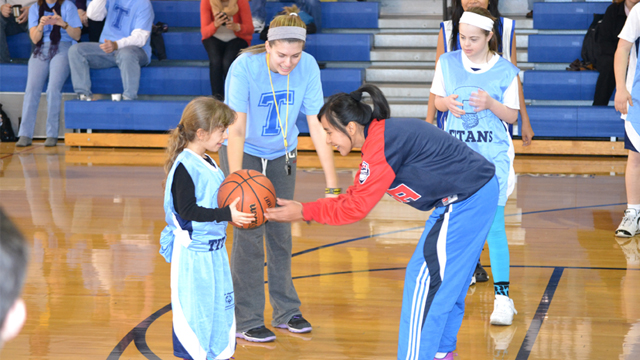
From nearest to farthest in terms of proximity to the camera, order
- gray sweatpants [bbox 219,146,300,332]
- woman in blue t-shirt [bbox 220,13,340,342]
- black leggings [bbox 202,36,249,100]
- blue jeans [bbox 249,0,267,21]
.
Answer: woman in blue t-shirt [bbox 220,13,340,342]
gray sweatpants [bbox 219,146,300,332]
black leggings [bbox 202,36,249,100]
blue jeans [bbox 249,0,267,21]

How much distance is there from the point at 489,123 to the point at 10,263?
279cm

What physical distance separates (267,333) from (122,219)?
262 cm

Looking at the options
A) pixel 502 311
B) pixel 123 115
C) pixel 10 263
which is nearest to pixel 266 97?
pixel 502 311

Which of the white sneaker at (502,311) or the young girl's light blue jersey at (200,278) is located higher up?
the young girl's light blue jersey at (200,278)

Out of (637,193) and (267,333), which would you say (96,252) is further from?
(637,193)

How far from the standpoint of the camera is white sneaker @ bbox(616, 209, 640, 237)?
4.86 meters

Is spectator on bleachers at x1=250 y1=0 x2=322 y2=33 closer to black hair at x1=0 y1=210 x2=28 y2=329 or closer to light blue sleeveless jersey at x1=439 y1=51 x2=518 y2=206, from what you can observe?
light blue sleeveless jersey at x1=439 y1=51 x2=518 y2=206

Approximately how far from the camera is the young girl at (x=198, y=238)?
2551 mm

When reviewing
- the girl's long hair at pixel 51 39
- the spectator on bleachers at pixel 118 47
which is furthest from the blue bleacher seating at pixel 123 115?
the girl's long hair at pixel 51 39

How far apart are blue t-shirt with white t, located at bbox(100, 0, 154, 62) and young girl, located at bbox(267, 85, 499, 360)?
722 cm

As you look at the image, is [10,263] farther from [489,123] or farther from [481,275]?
[481,275]

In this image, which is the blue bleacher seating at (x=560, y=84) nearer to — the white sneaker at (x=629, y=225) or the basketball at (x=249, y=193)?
the white sneaker at (x=629, y=225)

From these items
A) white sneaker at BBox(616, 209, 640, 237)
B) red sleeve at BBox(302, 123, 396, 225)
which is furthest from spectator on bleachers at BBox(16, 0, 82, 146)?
red sleeve at BBox(302, 123, 396, 225)

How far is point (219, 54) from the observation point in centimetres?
880
